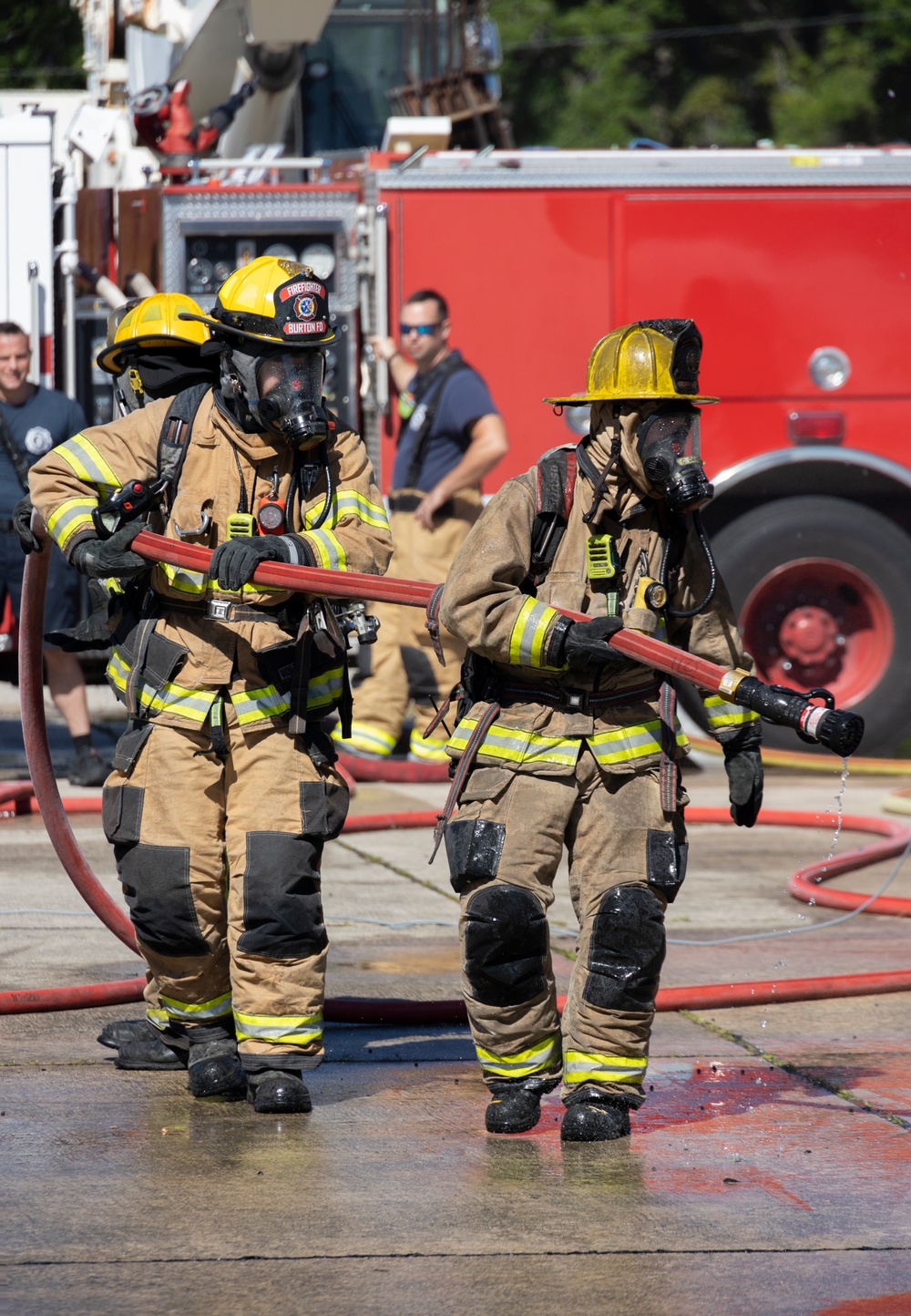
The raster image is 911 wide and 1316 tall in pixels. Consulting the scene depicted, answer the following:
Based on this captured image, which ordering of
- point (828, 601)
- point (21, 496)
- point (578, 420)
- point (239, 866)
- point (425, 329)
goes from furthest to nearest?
point (828, 601) → point (578, 420) → point (425, 329) → point (21, 496) → point (239, 866)

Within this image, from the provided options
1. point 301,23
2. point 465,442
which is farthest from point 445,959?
point 301,23

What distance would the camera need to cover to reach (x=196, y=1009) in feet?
13.4

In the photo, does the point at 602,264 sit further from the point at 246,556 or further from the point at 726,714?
the point at 246,556

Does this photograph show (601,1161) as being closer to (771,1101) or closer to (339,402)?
(771,1101)

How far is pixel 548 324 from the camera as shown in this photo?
27.5 ft

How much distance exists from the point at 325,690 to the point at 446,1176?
3.57 ft

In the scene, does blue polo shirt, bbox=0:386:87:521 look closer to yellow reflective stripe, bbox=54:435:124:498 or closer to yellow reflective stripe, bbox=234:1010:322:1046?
yellow reflective stripe, bbox=54:435:124:498

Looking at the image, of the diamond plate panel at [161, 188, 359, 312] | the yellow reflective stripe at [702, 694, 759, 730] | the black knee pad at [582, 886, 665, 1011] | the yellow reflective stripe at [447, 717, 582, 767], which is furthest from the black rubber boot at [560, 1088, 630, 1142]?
the diamond plate panel at [161, 188, 359, 312]

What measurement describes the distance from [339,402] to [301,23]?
2.50 metres

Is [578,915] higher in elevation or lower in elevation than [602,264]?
lower

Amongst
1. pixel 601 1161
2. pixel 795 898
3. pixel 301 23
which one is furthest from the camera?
pixel 301 23

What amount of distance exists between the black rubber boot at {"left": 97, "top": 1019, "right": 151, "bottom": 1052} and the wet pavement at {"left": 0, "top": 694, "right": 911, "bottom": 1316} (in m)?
0.05

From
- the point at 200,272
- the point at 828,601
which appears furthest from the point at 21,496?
the point at 828,601

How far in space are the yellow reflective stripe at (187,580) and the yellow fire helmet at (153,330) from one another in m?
0.88
